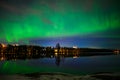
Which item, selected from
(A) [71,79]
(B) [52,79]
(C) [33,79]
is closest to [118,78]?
(A) [71,79]

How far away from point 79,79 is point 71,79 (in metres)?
0.81

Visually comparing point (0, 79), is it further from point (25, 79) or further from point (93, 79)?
point (93, 79)

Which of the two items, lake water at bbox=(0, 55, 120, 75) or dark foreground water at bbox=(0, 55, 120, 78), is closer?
dark foreground water at bbox=(0, 55, 120, 78)

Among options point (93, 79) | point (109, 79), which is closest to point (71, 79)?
point (93, 79)

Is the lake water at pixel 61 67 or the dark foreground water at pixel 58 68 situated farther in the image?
the lake water at pixel 61 67

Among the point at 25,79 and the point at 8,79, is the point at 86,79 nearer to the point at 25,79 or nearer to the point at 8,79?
the point at 25,79

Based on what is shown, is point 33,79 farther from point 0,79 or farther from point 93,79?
point 93,79

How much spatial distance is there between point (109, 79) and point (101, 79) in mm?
783

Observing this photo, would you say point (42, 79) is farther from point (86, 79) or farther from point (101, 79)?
point (101, 79)

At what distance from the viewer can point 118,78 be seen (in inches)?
935

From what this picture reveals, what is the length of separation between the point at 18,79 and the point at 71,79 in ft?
17.4

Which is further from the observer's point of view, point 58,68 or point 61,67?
point 61,67

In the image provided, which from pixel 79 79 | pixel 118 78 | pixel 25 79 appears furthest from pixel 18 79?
pixel 118 78

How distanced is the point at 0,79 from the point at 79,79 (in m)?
8.09
